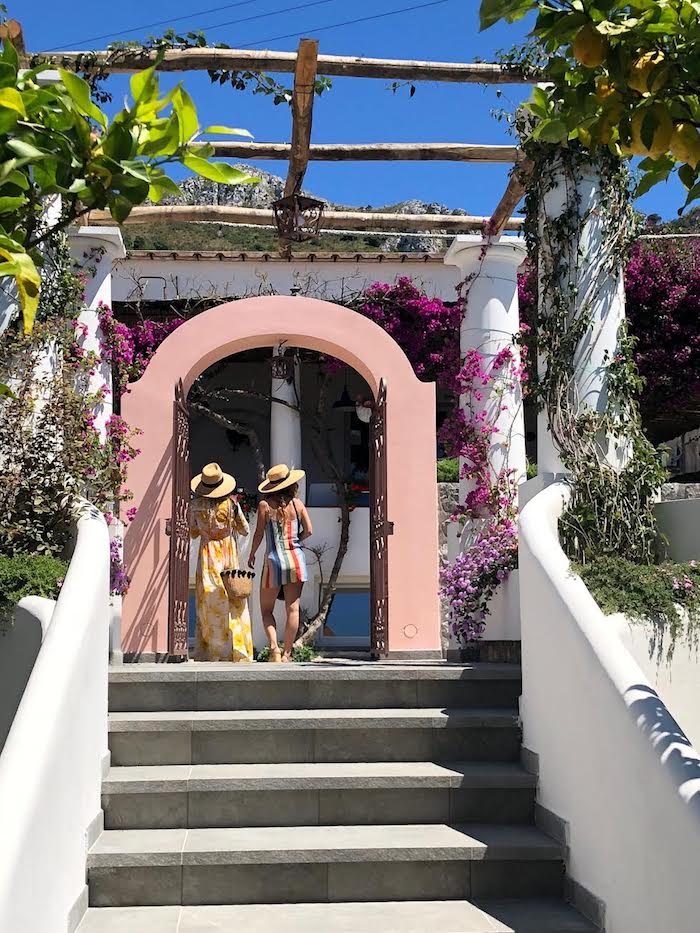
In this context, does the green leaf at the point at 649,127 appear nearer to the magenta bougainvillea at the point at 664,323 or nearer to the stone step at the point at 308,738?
the stone step at the point at 308,738

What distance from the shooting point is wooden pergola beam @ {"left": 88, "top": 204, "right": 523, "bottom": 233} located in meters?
9.33

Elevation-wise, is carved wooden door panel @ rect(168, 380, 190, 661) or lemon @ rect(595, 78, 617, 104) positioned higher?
lemon @ rect(595, 78, 617, 104)

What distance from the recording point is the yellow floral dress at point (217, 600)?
29.2ft

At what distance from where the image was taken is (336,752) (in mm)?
5605

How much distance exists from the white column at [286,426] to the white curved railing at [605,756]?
30.2 ft

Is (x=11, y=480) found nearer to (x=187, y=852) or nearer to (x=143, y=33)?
(x=187, y=852)

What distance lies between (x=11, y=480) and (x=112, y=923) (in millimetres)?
2475

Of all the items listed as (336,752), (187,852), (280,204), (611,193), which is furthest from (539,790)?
(280,204)

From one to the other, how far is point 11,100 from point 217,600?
6873mm

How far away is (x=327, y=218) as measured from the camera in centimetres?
950

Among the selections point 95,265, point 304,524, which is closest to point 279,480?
point 304,524

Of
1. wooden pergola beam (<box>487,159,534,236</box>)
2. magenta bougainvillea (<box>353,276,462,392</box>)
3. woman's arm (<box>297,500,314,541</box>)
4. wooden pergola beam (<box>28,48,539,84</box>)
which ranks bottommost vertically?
woman's arm (<box>297,500,314,541</box>)

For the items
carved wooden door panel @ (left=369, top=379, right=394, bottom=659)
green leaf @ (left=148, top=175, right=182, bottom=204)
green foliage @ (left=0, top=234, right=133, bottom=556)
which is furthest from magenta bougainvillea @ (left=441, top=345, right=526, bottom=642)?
green leaf @ (left=148, top=175, right=182, bottom=204)

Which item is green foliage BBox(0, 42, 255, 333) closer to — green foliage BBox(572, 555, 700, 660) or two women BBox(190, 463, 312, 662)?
green foliage BBox(572, 555, 700, 660)
